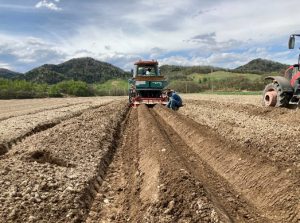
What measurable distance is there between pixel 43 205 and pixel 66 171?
1972 mm

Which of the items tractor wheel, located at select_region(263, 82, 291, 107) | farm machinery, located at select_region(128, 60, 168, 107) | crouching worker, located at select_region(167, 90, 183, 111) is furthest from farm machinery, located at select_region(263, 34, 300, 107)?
farm machinery, located at select_region(128, 60, 168, 107)

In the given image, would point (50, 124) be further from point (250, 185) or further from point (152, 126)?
point (250, 185)

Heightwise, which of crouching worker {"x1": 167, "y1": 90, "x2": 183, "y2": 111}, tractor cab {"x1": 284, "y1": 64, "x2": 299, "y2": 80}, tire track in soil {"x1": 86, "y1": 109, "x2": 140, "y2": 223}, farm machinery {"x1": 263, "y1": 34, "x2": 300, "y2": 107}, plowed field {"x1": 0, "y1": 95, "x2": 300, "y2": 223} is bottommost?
tire track in soil {"x1": 86, "y1": 109, "x2": 140, "y2": 223}

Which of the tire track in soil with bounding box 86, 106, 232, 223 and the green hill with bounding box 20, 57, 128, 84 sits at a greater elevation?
the green hill with bounding box 20, 57, 128, 84

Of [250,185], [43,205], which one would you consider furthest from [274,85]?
[43,205]

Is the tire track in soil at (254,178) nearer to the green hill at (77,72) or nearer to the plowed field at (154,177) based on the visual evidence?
the plowed field at (154,177)

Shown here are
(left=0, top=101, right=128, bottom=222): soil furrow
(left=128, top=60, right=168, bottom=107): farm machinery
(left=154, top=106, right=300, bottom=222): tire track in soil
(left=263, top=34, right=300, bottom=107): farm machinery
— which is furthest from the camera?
(left=128, top=60, right=168, bottom=107): farm machinery

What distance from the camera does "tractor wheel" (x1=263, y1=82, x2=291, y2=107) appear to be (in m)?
16.9

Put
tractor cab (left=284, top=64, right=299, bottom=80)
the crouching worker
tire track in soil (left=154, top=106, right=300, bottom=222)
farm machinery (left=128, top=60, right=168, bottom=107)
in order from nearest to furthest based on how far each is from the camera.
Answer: tire track in soil (left=154, top=106, right=300, bottom=222) → tractor cab (left=284, top=64, right=299, bottom=80) → the crouching worker → farm machinery (left=128, top=60, right=168, bottom=107)

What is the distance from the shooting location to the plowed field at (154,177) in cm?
555

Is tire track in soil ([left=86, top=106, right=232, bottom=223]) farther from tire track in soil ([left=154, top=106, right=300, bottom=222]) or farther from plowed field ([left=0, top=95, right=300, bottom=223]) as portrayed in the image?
tire track in soil ([left=154, top=106, right=300, bottom=222])

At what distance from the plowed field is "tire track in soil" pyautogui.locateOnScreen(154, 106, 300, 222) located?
0.02 m

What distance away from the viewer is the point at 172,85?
64062 millimetres

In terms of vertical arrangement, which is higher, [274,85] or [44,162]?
[274,85]
